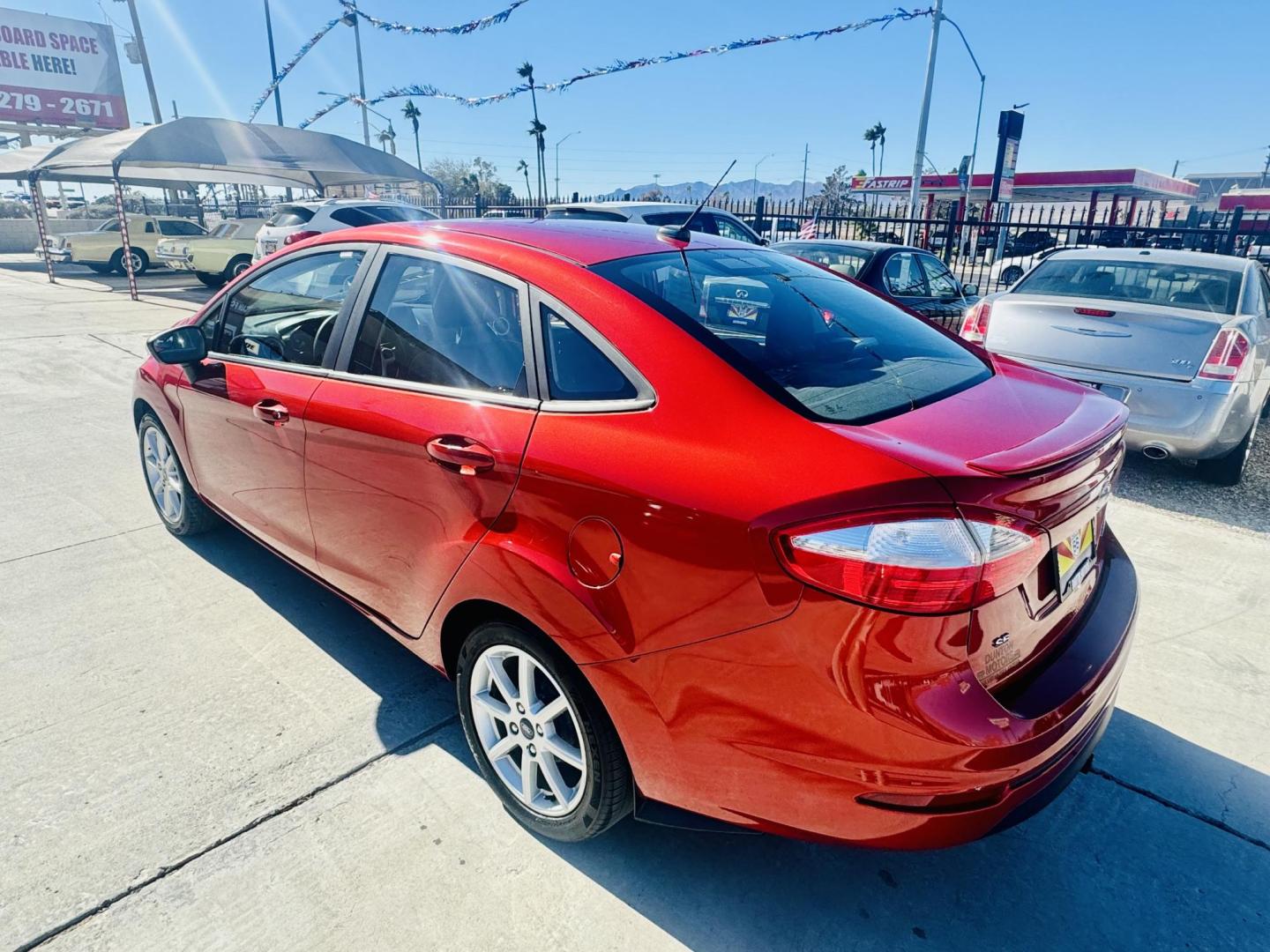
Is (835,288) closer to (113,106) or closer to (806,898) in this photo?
(806,898)

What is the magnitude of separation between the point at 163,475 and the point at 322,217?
1164cm

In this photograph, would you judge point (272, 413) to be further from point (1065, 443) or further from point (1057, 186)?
point (1057, 186)

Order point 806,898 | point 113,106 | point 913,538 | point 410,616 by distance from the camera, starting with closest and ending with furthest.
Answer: point 913,538 → point 806,898 → point 410,616 → point 113,106

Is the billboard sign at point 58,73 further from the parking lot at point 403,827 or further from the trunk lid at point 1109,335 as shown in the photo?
the trunk lid at point 1109,335

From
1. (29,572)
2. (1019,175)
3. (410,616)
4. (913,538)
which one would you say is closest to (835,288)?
(913,538)

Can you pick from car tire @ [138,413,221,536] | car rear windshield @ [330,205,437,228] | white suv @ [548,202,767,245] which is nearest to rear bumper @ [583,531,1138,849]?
car tire @ [138,413,221,536]

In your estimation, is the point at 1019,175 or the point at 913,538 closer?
the point at 913,538

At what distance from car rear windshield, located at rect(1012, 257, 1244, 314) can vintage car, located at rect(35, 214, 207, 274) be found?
20602 millimetres

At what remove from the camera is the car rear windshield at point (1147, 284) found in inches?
209

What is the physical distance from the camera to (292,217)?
14.8 metres

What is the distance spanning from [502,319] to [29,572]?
3.09m

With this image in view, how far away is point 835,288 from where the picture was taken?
273 centimetres

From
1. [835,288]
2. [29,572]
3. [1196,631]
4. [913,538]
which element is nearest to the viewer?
[913,538]

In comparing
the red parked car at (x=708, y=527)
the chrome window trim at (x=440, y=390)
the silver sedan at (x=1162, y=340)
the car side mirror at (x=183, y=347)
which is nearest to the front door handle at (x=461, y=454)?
the red parked car at (x=708, y=527)
